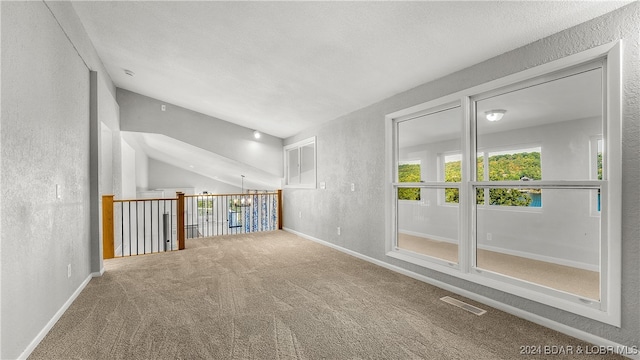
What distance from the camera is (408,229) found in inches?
170

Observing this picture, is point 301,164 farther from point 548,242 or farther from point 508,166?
point 548,242

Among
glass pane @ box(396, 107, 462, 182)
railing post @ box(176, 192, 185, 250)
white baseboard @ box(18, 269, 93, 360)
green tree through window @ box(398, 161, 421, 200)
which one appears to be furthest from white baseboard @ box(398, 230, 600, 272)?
railing post @ box(176, 192, 185, 250)

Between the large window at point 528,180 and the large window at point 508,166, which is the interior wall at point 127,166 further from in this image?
the large window at point 508,166

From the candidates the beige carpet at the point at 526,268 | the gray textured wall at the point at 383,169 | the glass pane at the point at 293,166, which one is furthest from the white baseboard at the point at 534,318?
the glass pane at the point at 293,166

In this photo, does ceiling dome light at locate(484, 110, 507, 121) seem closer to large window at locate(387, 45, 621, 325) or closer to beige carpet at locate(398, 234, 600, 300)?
large window at locate(387, 45, 621, 325)

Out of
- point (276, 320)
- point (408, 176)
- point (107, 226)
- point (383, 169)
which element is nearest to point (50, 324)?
point (276, 320)

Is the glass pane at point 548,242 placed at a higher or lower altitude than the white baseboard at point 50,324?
higher

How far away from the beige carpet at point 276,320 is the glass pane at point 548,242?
0.88 metres

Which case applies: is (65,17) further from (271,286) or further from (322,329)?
(322,329)

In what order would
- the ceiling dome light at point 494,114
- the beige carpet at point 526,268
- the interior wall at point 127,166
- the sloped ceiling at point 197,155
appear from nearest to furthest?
the beige carpet at point 526,268, the ceiling dome light at point 494,114, the sloped ceiling at point 197,155, the interior wall at point 127,166

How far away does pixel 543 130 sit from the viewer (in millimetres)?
2969

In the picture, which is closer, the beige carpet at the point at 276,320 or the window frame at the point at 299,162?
the beige carpet at the point at 276,320

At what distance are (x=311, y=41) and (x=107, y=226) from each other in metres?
4.17

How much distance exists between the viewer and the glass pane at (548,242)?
2.83 m
